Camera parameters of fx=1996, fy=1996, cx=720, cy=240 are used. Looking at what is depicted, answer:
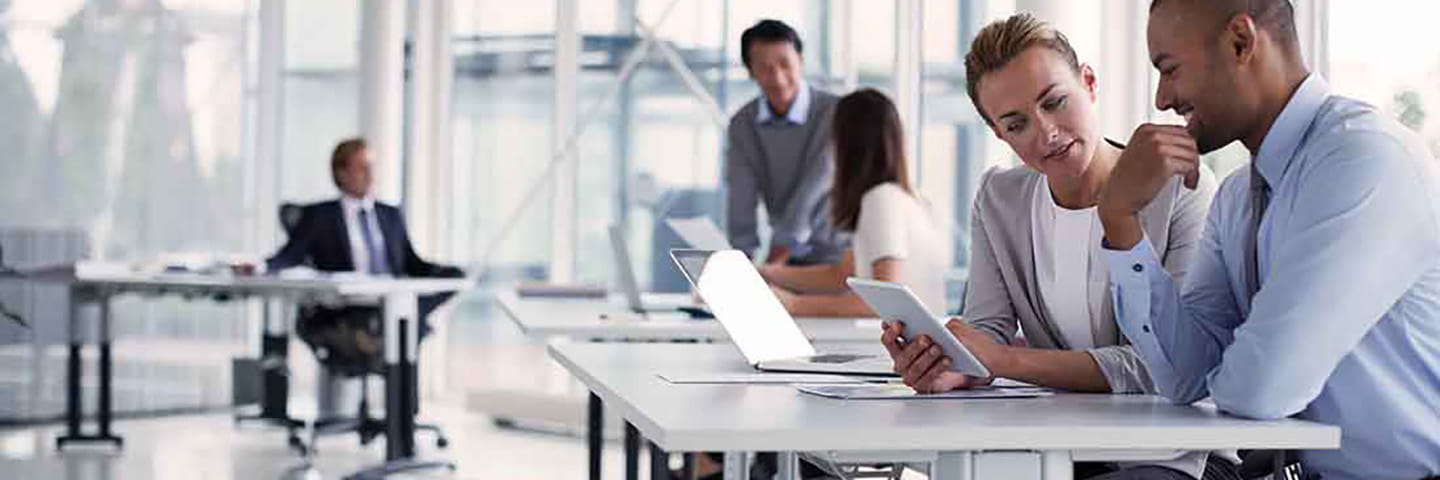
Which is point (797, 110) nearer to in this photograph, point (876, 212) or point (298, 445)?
point (876, 212)

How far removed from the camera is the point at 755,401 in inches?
96.4

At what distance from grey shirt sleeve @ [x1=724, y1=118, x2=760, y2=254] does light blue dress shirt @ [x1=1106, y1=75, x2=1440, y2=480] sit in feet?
12.1

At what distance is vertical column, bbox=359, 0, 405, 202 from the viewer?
9.66 metres

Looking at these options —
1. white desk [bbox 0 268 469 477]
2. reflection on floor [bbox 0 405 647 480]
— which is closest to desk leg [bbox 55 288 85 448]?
white desk [bbox 0 268 469 477]

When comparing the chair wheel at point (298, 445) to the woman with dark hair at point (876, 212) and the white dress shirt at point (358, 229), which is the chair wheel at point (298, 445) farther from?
the woman with dark hair at point (876, 212)

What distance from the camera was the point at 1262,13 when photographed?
231cm

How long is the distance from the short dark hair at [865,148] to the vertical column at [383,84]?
16.7 feet

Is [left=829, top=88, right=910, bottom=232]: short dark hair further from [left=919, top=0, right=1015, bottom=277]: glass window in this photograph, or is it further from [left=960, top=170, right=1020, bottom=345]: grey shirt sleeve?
[left=919, top=0, right=1015, bottom=277]: glass window

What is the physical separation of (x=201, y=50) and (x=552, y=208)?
1.99 metres

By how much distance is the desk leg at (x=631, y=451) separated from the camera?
400cm

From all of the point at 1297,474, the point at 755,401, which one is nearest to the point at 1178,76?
the point at 1297,474

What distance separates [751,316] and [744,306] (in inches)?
1.1

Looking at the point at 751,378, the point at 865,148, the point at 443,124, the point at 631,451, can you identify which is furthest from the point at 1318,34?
the point at 443,124

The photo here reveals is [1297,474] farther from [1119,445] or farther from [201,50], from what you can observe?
→ [201,50]
